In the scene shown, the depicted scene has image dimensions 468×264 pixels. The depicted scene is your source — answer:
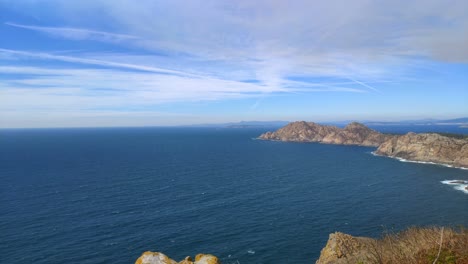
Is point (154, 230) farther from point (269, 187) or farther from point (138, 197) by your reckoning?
point (269, 187)

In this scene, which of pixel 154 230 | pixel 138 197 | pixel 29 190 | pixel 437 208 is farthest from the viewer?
pixel 29 190

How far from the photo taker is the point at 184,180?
100500 millimetres

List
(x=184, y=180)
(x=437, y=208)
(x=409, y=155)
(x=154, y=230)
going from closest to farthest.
→ (x=154, y=230)
(x=437, y=208)
(x=184, y=180)
(x=409, y=155)

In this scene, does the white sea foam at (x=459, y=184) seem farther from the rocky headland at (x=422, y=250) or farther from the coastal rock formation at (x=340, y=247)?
the rocky headland at (x=422, y=250)

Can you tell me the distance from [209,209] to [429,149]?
123598 millimetres

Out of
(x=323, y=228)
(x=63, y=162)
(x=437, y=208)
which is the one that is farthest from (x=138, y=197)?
(x=63, y=162)

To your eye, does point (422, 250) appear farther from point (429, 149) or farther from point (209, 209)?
point (429, 149)

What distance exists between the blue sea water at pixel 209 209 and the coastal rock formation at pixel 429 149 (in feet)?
62.4

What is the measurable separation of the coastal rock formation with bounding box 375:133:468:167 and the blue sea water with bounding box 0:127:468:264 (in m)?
19.0

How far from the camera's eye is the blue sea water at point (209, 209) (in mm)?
50312

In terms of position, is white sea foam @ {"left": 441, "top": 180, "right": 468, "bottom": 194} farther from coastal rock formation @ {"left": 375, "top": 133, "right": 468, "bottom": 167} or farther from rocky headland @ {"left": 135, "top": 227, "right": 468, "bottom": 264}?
rocky headland @ {"left": 135, "top": 227, "right": 468, "bottom": 264}

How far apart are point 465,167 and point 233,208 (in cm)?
10770

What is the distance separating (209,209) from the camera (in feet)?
227

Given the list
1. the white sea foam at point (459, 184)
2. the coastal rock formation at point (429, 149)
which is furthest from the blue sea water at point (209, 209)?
the coastal rock formation at point (429, 149)
